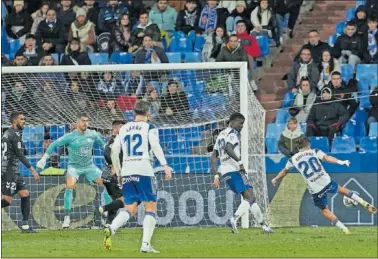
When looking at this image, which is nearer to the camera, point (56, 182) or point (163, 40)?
point (56, 182)

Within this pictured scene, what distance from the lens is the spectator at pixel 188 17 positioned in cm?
2900

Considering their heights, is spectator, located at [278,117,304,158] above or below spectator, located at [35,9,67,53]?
below

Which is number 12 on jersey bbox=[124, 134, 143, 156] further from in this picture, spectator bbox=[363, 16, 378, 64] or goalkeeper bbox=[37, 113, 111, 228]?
spectator bbox=[363, 16, 378, 64]

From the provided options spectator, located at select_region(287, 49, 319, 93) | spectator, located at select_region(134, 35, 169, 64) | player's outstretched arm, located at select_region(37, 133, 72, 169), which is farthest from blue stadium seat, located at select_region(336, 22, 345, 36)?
player's outstretched arm, located at select_region(37, 133, 72, 169)

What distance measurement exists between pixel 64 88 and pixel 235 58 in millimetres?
3785

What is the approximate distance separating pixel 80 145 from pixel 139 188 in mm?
5643

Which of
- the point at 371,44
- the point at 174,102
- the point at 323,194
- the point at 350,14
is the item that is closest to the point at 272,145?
the point at 174,102

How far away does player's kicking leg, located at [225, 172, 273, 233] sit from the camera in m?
21.5

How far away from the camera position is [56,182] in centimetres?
2405

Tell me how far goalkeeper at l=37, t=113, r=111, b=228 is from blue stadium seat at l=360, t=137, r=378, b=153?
16.7 ft

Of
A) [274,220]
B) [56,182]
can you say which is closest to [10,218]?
[56,182]

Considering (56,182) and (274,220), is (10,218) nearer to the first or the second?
(56,182)

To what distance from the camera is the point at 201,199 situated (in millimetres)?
23859

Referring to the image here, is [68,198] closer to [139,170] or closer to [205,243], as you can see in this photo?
[205,243]
